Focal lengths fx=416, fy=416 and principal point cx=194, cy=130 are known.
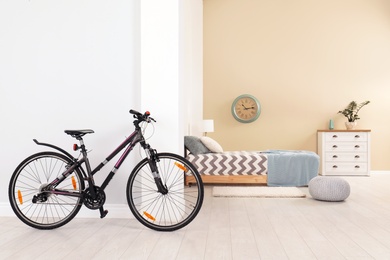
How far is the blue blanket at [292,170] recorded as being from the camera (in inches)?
228

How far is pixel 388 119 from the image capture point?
7676 millimetres

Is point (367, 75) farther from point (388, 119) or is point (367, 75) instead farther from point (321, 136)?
point (321, 136)

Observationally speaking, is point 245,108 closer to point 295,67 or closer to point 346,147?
point 295,67

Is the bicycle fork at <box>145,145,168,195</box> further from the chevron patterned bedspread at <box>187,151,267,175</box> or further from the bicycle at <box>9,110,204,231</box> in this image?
the chevron patterned bedspread at <box>187,151,267,175</box>

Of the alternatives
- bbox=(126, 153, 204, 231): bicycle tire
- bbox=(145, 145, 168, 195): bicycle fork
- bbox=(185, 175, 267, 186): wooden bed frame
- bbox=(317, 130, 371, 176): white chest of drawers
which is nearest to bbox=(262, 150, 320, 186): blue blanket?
bbox=(185, 175, 267, 186): wooden bed frame

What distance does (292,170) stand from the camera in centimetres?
581

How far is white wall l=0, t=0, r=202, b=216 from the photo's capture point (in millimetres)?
3734

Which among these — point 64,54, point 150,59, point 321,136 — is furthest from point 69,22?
point 321,136

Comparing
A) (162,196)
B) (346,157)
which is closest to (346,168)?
(346,157)

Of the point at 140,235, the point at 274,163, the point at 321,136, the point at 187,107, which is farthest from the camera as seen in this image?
the point at 321,136

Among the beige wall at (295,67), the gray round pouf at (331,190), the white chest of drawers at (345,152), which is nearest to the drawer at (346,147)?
the white chest of drawers at (345,152)

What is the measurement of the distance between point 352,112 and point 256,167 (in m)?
2.78

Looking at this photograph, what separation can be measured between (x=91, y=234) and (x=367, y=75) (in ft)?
21.0

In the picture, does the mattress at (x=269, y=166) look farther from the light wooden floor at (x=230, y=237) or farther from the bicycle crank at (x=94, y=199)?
the bicycle crank at (x=94, y=199)
